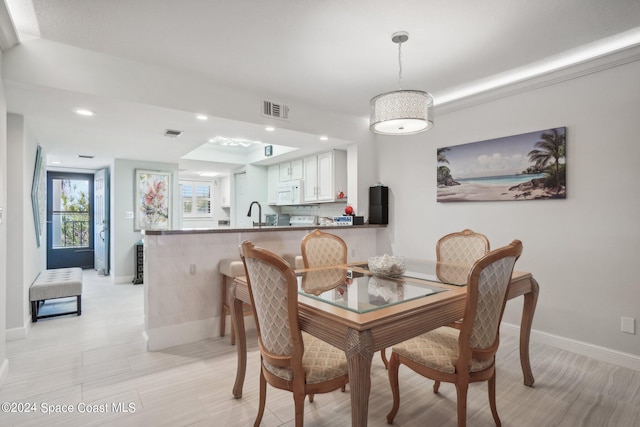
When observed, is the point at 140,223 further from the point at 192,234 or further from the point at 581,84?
the point at 581,84

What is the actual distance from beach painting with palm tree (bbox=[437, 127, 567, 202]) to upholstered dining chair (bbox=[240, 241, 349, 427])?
258 cm

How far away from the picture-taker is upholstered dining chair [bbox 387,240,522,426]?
151cm

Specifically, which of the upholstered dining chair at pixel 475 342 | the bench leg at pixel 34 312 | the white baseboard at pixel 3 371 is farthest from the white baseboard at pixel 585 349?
the bench leg at pixel 34 312

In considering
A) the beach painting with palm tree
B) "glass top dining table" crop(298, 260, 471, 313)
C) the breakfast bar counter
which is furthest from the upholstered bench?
the beach painting with palm tree

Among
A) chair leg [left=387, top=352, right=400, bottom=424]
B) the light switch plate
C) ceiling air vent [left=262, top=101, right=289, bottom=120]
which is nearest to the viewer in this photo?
chair leg [left=387, top=352, right=400, bottom=424]

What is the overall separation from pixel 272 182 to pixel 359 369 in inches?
221

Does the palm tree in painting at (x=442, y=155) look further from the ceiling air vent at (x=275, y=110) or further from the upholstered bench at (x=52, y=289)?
the upholstered bench at (x=52, y=289)

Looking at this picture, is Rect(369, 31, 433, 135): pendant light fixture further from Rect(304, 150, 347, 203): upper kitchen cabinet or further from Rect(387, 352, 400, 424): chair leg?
Rect(304, 150, 347, 203): upper kitchen cabinet

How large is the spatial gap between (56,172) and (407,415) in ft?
26.0

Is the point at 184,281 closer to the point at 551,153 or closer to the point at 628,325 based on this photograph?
the point at 551,153

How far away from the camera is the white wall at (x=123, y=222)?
18.7 feet

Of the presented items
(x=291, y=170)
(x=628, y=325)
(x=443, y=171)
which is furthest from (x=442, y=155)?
(x=291, y=170)

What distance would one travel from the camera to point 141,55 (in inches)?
106

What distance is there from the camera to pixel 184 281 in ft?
10.1
